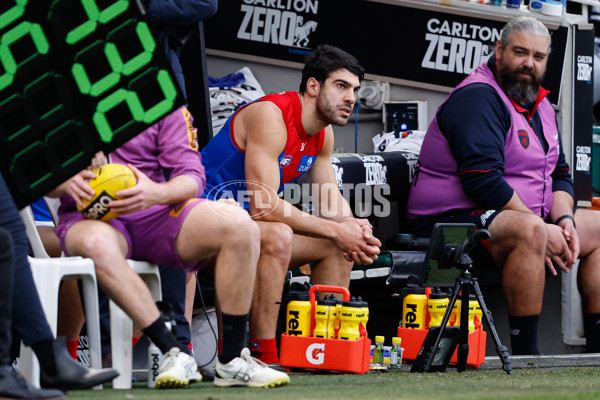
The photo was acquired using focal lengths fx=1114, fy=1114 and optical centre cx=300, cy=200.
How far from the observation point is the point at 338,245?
515cm

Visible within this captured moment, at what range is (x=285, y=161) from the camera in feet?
17.7

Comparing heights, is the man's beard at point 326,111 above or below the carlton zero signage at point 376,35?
below

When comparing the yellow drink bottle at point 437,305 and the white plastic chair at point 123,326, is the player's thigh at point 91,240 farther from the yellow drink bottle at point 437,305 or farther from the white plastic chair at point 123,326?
the yellow drink bottle at point 437,305

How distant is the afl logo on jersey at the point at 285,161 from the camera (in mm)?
5383

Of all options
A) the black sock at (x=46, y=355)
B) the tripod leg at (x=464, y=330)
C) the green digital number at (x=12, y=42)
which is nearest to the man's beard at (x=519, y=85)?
the tripod leg at (x=464, y=330)

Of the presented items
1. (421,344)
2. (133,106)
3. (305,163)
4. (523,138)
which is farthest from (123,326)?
(523,138)

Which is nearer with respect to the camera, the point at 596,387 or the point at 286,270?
the point at 596,387

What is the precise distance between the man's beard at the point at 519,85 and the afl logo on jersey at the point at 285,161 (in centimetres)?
148

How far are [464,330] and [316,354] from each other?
671mm

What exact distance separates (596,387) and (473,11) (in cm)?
354

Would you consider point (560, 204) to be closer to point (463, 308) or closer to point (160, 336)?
point (463, 308)

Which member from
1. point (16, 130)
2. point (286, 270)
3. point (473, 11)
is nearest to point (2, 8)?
point (16, 130)

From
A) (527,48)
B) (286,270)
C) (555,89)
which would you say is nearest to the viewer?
(286,270)

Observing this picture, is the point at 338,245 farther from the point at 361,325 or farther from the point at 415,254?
the point at 415,254
